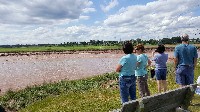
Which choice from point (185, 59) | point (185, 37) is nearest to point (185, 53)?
point (185, 59)

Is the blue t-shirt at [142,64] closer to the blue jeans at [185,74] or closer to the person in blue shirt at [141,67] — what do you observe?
the person in blue shirt at [141,67]

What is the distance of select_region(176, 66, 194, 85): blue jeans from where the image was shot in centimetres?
952

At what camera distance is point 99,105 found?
1216cm

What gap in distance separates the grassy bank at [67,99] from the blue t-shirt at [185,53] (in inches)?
59.8

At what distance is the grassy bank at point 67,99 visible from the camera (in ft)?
39.6

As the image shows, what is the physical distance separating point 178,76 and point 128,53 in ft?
8.91

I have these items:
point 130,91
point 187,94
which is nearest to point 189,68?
point 130,91

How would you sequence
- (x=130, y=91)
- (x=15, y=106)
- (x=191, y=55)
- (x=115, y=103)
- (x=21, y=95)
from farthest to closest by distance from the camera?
(x=21, y=95) → (x=15, y=106) → (x=115, y=103) → (x=191, y=55) → (x=130, y=91)

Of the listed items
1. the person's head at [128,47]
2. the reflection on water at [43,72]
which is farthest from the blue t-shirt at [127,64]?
the reflection on water at [43,72]

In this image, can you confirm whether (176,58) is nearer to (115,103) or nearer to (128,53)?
(128,53)

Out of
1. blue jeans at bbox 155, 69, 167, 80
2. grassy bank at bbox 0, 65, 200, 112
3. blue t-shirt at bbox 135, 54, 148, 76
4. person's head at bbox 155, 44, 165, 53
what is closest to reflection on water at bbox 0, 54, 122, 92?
grassy bank at bbox 0, 65, 200, 112

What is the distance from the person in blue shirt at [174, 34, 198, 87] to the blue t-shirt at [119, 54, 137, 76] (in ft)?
6.62

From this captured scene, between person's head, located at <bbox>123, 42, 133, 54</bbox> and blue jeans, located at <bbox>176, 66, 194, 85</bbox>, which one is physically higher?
person's head, located at <bbox>123, 42, 133, 54</bbox>

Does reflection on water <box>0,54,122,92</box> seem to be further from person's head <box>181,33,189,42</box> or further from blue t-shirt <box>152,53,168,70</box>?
person's head <box>181,33,189,42</box>
